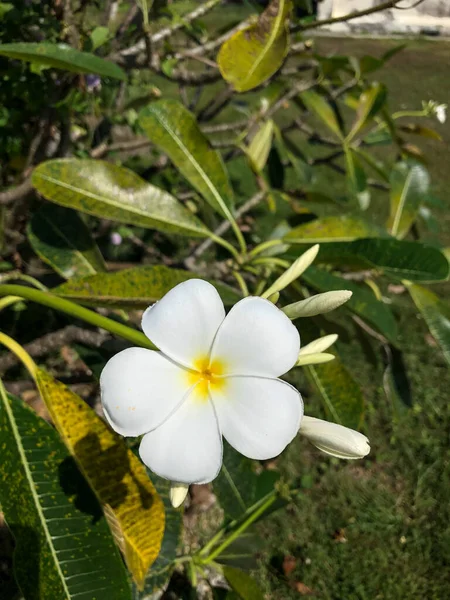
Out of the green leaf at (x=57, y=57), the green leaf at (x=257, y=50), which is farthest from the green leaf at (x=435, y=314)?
the green leaf at (x=57, y=57)

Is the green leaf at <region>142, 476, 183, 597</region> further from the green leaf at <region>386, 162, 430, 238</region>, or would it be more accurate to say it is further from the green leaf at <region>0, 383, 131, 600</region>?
the green leaf at <region>386, 162, 430, 238</region>

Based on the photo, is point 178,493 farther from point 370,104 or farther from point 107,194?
point 370,104

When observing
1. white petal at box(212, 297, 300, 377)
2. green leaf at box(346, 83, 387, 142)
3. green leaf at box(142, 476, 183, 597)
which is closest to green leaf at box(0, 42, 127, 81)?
white petal at box(212, 297, 300, 377)

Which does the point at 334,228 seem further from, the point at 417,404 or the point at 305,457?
the point at 417,404

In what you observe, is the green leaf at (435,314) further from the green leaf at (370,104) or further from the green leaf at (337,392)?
the green leaf at (370,104)

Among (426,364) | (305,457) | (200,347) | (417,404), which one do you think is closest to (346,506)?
(305,457)

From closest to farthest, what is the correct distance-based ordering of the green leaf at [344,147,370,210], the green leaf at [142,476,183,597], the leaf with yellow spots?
the leaf with yellow spots → the green leaf at [142,476,183,597] → the green leaf at [344,147,370,210]

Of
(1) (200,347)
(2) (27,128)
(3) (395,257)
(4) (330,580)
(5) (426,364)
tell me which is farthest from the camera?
(5) (426,364)
